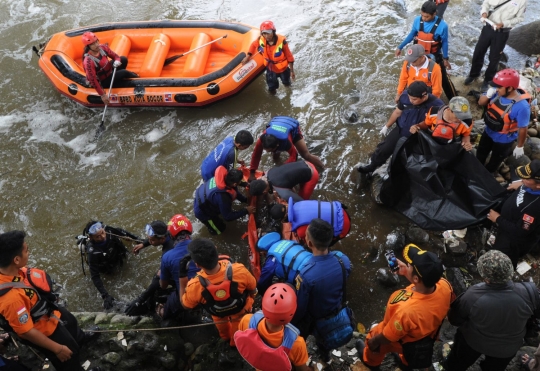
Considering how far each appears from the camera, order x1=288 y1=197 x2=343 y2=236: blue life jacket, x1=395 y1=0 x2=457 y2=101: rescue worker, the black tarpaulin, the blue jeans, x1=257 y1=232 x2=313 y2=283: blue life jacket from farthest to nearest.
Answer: the blue jeans → x1=395 y1=0 x2=457 y2=101: rescue worker → the black tarpaulin → x1=288 y1=197 x2=343 y2=236: blue life jacket → x1=257 y1=232 x2=313 y2=283: blue life jacket

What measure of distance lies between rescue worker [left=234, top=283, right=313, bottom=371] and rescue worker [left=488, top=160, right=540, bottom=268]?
2264 millimetres

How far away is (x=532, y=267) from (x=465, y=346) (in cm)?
182

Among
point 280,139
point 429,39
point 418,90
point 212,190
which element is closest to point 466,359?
point 418,90

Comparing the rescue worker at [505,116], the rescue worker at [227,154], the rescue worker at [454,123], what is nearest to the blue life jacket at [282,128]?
the rescue worker at [227,154]

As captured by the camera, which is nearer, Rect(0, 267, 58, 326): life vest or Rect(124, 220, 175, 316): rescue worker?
Rect(0, 267, 58, 326): life vest

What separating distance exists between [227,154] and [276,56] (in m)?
2.27

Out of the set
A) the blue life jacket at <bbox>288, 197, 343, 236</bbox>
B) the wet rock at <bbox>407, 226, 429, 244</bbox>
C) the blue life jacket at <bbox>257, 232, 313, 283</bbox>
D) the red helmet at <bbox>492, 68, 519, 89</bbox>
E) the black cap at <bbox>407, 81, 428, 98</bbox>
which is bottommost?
the wet rock at <bbox>407, 226, 429, 244</bbox>

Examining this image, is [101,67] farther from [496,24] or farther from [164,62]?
[496,24]

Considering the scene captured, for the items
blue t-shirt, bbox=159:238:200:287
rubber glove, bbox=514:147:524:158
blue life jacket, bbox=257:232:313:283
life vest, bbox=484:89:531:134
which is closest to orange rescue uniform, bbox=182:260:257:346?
blue life jacket, bbox=257:232:313:283

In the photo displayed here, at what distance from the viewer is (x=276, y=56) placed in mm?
6121

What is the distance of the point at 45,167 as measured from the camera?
20.3 ft

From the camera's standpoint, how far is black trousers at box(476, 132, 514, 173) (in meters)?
4.45

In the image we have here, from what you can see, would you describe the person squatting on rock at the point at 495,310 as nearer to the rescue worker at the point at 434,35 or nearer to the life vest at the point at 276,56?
the rescue worker at the point at 434,35

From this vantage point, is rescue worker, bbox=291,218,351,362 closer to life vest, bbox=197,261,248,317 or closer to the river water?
life vest, bbox=197,261,248,317
